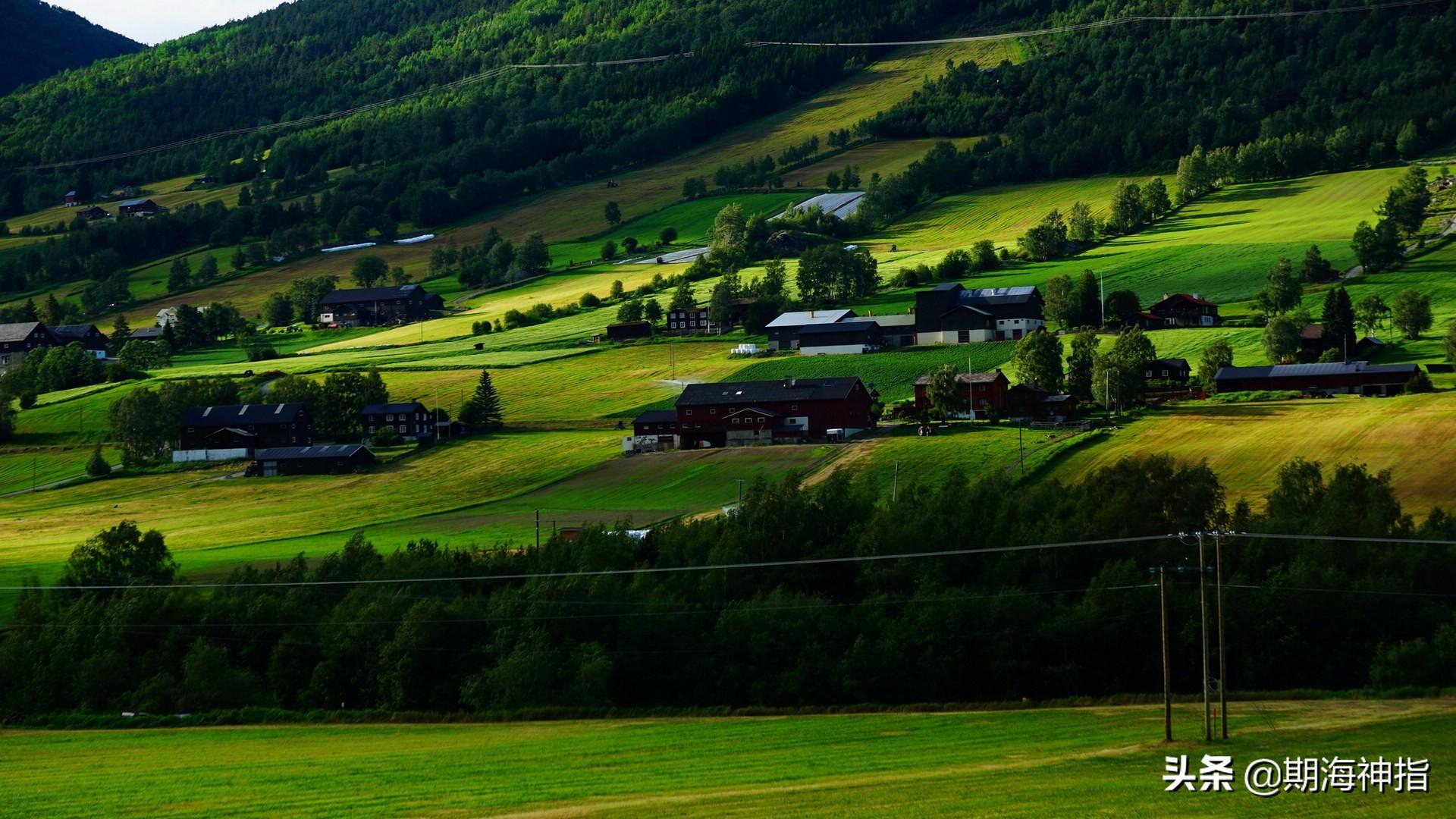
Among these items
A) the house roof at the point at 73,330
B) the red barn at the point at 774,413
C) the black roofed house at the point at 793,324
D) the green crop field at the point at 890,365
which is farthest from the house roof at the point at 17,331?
the red barn at the point at 774,413

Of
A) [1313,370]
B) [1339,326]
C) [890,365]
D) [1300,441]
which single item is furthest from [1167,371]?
[1300,441]

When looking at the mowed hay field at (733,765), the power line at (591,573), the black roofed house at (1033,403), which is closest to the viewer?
the mowed hay field at (733,765)

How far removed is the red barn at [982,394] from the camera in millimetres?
91500

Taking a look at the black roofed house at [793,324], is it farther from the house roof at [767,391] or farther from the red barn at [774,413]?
the red barn at [774,413]

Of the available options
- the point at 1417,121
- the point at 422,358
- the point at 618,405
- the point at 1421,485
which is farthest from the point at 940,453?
the point at 1417,121

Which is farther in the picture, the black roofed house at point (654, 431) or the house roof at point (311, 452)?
the house roof at point (311, 452)

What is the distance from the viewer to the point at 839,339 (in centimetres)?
11575

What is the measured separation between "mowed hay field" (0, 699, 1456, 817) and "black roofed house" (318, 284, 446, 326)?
111 m

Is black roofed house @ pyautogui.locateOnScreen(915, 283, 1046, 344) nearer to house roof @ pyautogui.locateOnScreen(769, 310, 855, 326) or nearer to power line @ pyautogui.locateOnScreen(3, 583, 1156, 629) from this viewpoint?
house roof @ pyautogui.locateOnScreen(769, 310, 855, 326)

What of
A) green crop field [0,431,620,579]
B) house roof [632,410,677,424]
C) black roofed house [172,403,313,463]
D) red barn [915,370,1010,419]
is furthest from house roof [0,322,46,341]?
red barn [915,370,1010,419]

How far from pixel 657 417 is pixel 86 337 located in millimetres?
75691

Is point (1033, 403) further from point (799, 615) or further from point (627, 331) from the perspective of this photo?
point (799, 615)

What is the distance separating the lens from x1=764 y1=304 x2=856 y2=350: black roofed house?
11756 cm

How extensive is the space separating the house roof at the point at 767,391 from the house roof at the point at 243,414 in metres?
25.9
